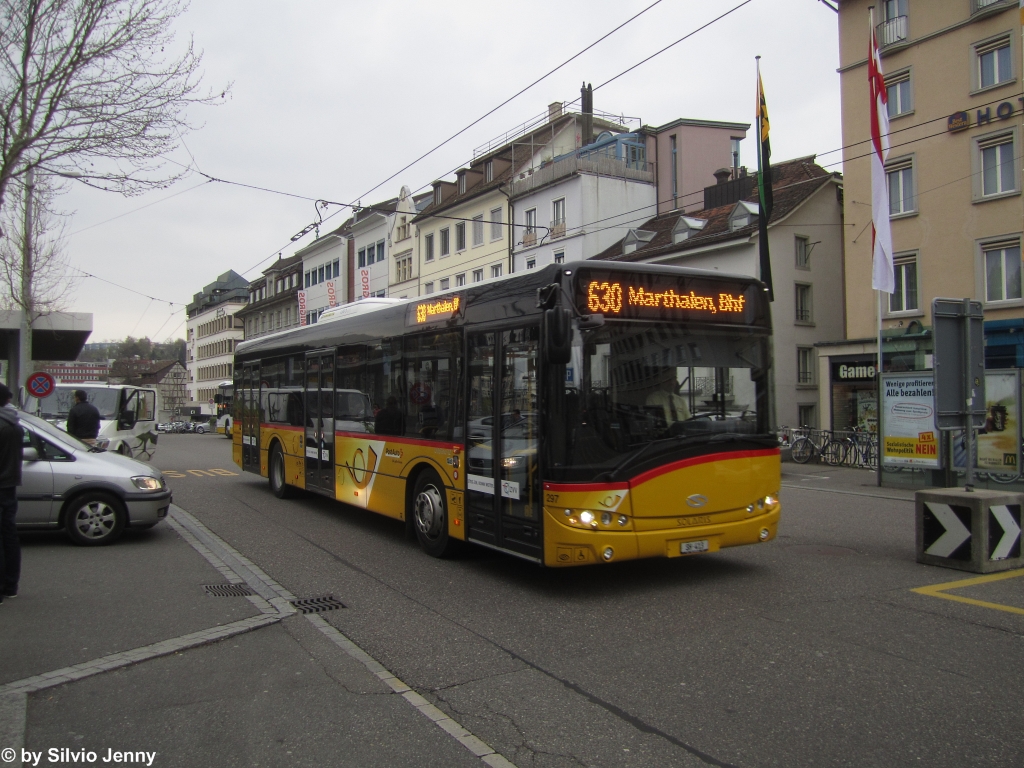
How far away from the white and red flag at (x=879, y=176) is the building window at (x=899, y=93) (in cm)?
859

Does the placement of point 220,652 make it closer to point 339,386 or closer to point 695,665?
point 695,665

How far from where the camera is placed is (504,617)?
649cm

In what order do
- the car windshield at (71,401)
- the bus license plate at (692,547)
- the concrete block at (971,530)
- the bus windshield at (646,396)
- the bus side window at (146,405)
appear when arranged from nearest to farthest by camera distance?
1. the bus windshield at (646,396)
2. the bus license plate at (692,547)
3. the concrete block at (971,530)
4. the car windshield at (71,401)
5. the bus side window at (146,405)

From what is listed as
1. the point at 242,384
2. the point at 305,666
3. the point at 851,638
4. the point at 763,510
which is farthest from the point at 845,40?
the point at 305,666

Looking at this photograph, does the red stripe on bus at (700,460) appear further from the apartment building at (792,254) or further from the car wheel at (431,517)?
the apartment building at (792,254)

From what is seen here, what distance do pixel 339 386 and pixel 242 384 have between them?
5.57m

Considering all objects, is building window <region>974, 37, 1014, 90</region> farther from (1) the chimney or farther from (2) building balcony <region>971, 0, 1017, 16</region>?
(1) the chimney

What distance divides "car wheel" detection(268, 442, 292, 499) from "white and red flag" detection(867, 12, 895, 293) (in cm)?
1391

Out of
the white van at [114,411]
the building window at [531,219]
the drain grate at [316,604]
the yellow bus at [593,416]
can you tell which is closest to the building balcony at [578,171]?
the building window at [531,219]

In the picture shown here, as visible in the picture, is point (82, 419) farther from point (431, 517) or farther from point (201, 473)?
point (431, 517)

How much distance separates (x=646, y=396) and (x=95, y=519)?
6807 millimetres

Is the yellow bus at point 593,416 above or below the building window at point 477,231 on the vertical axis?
below

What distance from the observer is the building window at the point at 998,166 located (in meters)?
23.7

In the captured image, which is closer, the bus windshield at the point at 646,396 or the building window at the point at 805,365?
the bus windshield at the point at 646,396
